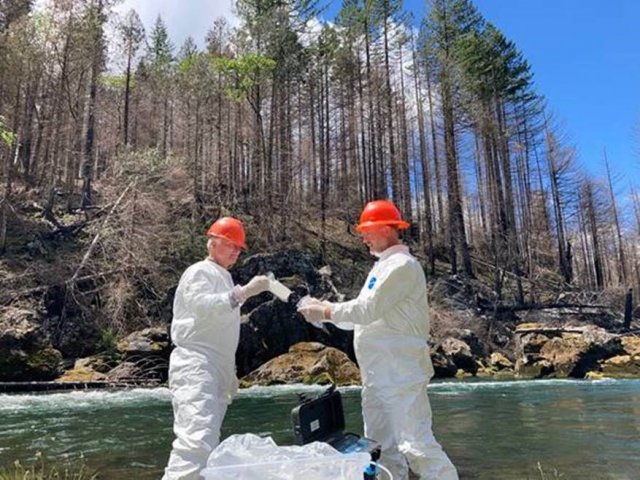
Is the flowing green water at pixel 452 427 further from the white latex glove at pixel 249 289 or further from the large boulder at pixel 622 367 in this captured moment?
the large boulder at pixel 622 367

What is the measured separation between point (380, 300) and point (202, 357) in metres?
1.19

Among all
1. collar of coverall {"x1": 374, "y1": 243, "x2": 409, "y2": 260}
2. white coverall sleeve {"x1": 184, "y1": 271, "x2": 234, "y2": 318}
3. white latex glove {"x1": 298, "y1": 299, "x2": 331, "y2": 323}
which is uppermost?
collar of coverall {"x1": 374, "y1": 243, "x2": 409, "y2": 260}

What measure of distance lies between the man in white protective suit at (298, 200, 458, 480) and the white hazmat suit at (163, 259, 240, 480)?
2.08 ft

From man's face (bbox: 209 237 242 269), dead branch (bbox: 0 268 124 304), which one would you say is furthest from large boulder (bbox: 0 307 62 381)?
man's face (bbox: 209 237 242 269)

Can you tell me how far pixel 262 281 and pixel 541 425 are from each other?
273 inches

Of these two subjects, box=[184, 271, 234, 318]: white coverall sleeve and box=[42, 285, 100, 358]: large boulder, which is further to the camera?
box=[42, 285, 100, 358]: large boulder

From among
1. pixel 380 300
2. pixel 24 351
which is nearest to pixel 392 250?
pixel 380 300

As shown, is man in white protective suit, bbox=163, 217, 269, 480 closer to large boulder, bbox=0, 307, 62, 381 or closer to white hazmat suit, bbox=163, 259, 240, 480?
white hazmat suit, bbox=163, 259, 240, 480

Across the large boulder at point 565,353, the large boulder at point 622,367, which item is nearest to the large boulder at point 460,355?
the large boulder at point 565,353

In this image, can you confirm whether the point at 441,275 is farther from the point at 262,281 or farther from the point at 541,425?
the point at 262,281

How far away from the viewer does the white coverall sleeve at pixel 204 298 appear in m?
3.60

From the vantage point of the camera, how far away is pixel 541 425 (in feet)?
28.8

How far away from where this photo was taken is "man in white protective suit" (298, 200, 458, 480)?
10.5 ft

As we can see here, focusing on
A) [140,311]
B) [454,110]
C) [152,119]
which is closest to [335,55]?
[454,110]
